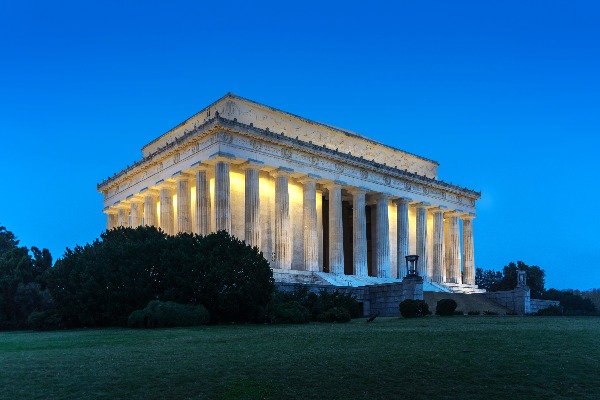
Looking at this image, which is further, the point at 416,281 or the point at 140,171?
the point at 140,171

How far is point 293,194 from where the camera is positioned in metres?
57.8

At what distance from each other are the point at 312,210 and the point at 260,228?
5.86 meters

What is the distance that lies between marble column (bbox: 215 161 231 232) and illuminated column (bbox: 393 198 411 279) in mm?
22682

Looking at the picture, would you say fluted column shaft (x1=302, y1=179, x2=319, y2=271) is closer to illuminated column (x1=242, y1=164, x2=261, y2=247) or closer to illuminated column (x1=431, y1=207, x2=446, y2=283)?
illuminated column (x1=242, y1=164, x2=261, y2=247)

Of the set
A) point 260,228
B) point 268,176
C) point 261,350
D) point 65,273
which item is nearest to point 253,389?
point 261,350

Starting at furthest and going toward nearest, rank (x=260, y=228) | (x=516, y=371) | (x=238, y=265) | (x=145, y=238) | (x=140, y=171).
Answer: (x=140, y=171), (x=260, y=228), (x=145, y=238), (x=238, y=265), (x=516, y=371)

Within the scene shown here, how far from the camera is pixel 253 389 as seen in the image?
12.7 metres

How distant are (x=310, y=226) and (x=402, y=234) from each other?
1387 centimetres

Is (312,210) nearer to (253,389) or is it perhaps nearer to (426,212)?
(426,212)

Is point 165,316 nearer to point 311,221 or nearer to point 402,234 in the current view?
point 311,221

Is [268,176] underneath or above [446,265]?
above

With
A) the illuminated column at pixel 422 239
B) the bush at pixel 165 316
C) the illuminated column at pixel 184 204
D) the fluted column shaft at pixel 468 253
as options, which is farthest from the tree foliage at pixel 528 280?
the bush at pixel 165 316

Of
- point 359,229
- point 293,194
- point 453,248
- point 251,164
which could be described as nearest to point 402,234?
point 359,229

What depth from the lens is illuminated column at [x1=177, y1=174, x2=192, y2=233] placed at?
53.3 metres
